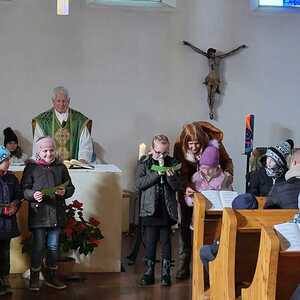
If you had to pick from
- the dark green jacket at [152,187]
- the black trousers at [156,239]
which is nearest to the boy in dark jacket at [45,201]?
the dark green jacket at [152,187]

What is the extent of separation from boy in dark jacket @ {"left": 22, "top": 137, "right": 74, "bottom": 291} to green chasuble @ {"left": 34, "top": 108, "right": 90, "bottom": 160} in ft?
4.20

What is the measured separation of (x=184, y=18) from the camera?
856 cm

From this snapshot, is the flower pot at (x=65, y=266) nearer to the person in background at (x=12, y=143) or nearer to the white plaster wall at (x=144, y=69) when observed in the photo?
the person in background at (x=12, y=143)

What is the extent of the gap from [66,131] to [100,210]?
3.79ft

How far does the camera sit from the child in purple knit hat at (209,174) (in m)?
5.32

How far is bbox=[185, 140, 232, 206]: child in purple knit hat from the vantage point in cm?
532

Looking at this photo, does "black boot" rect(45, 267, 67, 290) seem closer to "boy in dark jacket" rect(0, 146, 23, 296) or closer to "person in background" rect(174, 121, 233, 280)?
"boy in dark jacket" rect(0, 146, 23, 296)

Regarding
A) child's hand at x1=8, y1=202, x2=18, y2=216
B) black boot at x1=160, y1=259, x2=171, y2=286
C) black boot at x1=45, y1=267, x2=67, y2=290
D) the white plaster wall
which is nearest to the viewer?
child's hand at x1=8, y1=202, x2=18, y2=216

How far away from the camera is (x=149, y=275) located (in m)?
5.36

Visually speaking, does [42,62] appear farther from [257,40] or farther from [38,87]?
[257,40]

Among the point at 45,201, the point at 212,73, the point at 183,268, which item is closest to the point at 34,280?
the point at 45,201

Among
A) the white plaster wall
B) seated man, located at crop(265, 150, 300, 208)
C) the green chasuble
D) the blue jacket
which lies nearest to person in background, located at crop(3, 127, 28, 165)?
the white plaster wall

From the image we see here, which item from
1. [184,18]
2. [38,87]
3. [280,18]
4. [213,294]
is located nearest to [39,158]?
[213,294]

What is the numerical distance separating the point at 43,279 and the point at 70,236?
0.48 m
